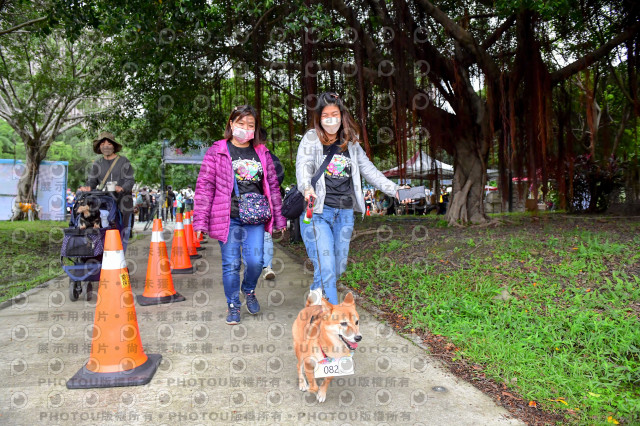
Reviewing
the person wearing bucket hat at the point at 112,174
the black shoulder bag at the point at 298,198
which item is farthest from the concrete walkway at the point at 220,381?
the person wearing bucket hat at the point at 112,174

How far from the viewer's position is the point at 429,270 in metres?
5.59

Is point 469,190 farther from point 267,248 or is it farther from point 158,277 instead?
point 158,277

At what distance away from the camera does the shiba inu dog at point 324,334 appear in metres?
2.24

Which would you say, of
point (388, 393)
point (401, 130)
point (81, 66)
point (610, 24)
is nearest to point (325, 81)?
point (401, 130)

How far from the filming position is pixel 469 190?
987 centimetres

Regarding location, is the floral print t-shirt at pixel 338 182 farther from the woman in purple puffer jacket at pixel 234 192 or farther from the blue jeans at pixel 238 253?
the blue jeans at pixel 238 253

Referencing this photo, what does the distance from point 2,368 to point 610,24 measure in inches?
463

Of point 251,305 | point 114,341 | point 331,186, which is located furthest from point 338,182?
point 114,341

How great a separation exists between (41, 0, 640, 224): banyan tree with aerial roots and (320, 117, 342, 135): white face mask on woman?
3394 millimetres

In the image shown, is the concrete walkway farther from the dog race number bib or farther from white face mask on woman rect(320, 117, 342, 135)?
white face mask on woman rect(320, 117, 342, 135)

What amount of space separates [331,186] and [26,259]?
283 inches

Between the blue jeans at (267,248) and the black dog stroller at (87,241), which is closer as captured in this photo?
the black dog stroller at (87,241)

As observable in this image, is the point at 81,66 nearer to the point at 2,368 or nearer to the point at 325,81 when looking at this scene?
the point at 325,81

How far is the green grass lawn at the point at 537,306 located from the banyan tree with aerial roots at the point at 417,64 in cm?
234
